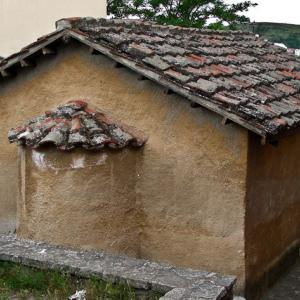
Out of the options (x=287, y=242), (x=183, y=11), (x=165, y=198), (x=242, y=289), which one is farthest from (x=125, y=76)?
(x=183, y=11)

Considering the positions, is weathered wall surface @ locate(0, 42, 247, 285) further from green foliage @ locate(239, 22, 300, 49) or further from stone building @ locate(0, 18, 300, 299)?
green foliage @ locate(239, 22, 300, 49)

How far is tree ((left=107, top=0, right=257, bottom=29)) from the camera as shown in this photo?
27859 millimetres

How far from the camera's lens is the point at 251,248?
23.4 feet

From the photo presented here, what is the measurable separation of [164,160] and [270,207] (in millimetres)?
1649

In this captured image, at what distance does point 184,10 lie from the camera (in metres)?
28.2

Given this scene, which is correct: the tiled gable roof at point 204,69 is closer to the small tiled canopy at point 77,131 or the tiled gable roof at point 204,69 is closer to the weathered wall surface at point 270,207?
the weathered wall surface at point 270,207

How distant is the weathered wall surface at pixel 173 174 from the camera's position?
6.93 metres

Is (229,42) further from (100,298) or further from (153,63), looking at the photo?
(100,298)

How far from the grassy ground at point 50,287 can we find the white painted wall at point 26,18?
11.7 m

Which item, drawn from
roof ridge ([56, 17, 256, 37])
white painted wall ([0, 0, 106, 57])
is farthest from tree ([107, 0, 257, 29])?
roof ridge ([56, 17, 256, 37])

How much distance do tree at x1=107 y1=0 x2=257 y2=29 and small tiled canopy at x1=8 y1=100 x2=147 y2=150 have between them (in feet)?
66.7

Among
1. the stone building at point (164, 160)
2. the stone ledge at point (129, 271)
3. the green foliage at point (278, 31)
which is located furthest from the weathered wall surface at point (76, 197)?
the green foliage at point (278, 31)

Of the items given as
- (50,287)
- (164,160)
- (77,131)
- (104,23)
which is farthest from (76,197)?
(104,23)

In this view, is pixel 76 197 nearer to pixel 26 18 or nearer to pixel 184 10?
pixel 26 18
